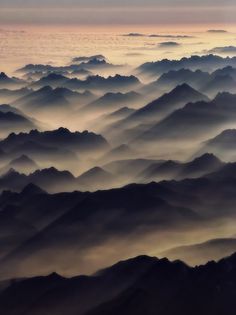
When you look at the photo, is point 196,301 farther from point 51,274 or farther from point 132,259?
point 51,274

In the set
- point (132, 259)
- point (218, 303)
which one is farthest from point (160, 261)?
point (218, 303)

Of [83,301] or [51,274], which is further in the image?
[51,274]

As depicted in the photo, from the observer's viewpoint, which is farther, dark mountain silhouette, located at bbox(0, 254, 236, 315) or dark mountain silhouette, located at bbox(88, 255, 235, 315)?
dark mountain silhouette, located at bbox(0, 254, 236, 315)

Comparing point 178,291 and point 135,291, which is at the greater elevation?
point 135,291

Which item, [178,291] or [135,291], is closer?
[135,291]

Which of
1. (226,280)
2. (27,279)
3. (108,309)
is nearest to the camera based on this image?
(108,309)

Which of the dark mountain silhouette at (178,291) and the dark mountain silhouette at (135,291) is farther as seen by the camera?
the dark mountain silhouette at (135,291)

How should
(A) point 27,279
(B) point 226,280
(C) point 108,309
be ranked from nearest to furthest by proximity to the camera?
(C) point 108,309 → (B) point 226,280 → (A) point 27,279

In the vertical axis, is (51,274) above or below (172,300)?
above
